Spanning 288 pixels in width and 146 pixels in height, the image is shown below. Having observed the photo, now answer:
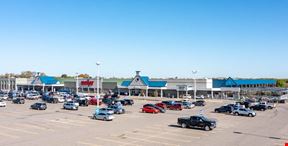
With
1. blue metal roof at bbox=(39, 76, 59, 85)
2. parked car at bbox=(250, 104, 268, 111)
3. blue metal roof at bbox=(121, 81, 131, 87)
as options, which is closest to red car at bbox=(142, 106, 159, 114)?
parked car at bbox=(250, 104, 268, 111)

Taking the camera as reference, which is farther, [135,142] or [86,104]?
[86,104]

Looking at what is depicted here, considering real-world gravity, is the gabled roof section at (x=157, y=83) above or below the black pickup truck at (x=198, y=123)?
above

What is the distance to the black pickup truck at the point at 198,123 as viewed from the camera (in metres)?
35.6

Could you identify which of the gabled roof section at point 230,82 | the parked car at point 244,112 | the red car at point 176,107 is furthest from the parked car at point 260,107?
the gabled roof section at point 230,82

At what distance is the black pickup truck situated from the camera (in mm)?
35562

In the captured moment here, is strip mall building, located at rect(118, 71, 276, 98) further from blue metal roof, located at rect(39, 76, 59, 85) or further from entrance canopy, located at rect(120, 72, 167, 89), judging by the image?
blue metal roof, located at rect(39, 76, 59, 85)

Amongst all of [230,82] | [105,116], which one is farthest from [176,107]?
[230,82]

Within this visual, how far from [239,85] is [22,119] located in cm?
6519

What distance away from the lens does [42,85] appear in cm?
11100

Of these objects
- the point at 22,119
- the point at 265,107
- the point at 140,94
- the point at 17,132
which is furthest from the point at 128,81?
the point at 17,132

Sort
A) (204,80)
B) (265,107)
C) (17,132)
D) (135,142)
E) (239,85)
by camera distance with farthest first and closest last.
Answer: (239,85)
(204,80)
(265,107)
(17,132)
(135,142)

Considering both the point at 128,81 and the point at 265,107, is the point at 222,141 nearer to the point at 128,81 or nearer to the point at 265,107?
the point at 265,107

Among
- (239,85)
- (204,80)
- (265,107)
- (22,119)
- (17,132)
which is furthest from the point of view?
(239,85)

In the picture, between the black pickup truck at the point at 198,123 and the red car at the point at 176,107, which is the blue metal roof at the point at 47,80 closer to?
the red car at the point at 176,107
